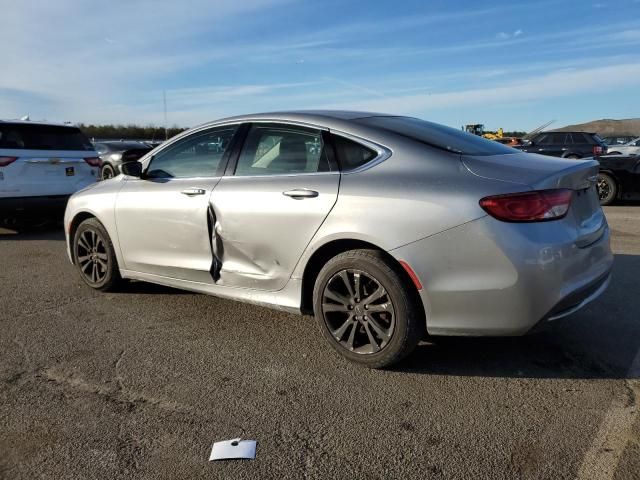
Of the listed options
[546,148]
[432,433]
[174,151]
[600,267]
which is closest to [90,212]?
[174,151]

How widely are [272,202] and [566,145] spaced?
1684 cm

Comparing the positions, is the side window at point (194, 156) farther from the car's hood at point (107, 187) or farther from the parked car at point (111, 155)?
the parked car at point (111, 155)

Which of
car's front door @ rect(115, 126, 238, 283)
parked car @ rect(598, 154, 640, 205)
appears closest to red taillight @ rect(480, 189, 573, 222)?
car's front door @ rect(115, 126, 238, 283)

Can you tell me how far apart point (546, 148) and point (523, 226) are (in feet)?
54.8

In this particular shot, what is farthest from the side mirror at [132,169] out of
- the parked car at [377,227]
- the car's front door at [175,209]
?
the parked car at [377,227]

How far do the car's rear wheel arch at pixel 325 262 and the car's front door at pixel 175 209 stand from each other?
835 millimetres

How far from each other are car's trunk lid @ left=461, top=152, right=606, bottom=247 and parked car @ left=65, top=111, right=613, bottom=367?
0.01 meters

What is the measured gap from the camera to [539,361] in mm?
3514

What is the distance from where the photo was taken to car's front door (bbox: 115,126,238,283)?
412 cm

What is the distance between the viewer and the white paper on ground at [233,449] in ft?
8.30

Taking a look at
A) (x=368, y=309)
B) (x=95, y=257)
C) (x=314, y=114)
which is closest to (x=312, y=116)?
(x=314, y=114)

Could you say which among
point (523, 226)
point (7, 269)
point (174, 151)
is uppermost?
point (174, 151)

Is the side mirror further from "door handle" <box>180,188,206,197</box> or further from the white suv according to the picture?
the white suv

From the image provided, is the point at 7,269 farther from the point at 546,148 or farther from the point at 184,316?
the point at 546,148
